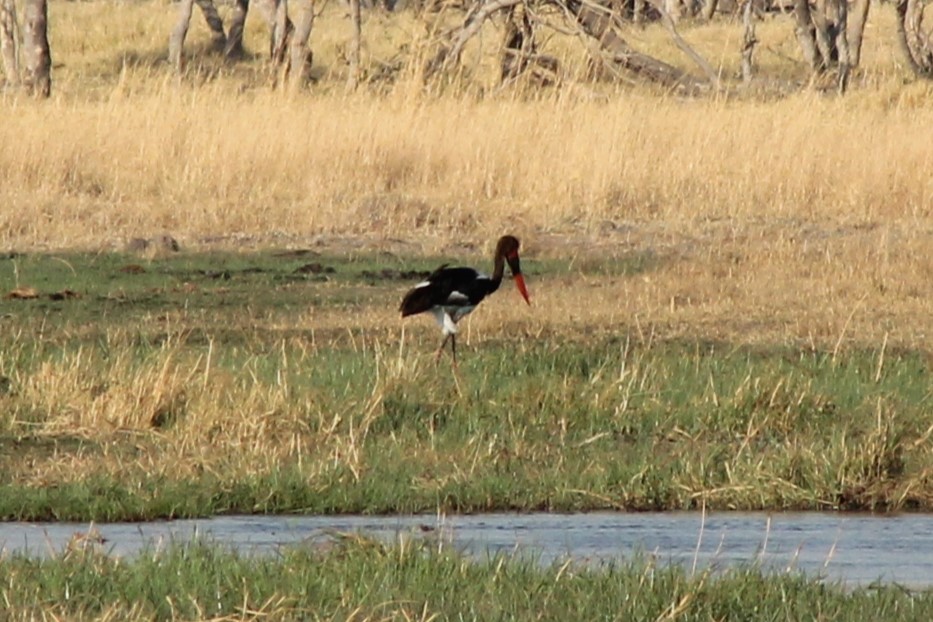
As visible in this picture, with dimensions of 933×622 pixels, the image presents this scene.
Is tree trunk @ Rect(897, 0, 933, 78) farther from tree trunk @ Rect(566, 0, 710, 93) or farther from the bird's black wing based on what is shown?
the bird's black wing

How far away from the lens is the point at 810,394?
30.2 feet

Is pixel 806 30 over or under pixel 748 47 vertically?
over

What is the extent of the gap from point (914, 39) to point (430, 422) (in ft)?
86.6

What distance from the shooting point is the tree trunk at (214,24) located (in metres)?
40.1

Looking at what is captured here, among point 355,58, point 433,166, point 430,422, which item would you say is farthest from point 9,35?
point 430,422

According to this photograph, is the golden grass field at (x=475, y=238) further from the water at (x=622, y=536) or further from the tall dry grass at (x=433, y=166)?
the water at (x=622, y=536)

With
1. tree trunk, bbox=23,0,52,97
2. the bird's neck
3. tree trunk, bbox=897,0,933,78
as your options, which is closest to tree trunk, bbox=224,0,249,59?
tree trunk, bbox=897,0,933,78

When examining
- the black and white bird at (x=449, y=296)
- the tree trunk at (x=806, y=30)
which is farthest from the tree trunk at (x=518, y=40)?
the black and white bird at (x=449, y=296)

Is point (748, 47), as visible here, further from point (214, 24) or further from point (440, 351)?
point (440, 351)

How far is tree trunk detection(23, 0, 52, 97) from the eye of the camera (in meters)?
23.5

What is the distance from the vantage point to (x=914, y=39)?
33.4m

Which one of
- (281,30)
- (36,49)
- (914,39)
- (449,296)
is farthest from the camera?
(914,39)

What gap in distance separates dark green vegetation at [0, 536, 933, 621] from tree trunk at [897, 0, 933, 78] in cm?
2402

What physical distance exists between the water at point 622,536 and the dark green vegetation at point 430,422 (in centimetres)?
15
